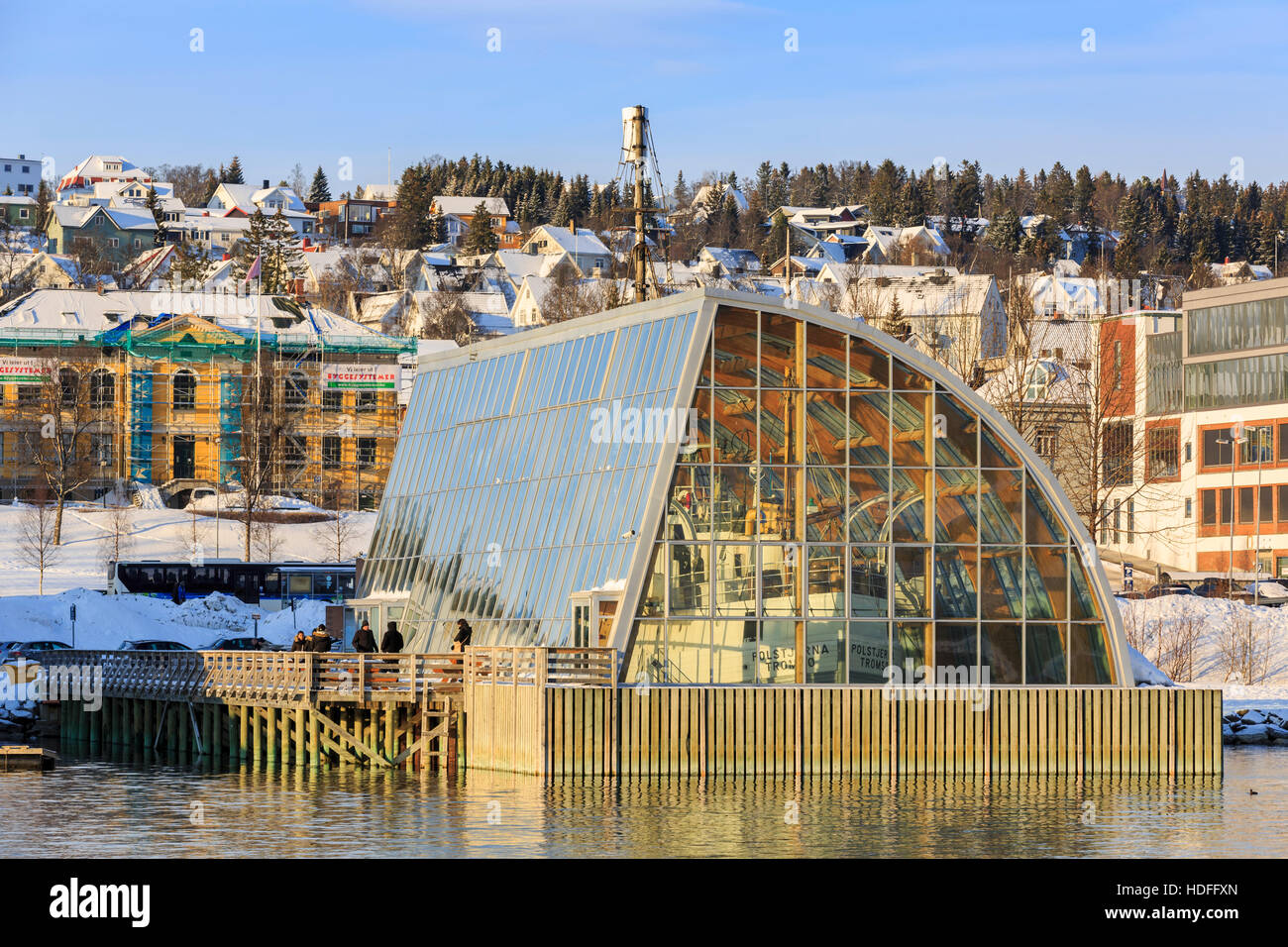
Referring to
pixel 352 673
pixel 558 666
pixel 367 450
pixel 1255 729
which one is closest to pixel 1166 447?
pixel 367 450

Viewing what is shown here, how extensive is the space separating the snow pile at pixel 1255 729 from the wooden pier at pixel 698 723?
52.5 feet

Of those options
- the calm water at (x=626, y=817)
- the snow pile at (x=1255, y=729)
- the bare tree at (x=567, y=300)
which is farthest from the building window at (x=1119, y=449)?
the bare tree at (x=567, y=300)

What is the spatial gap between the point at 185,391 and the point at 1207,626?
69.6 m

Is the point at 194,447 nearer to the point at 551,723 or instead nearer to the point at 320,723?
the point at 320,723

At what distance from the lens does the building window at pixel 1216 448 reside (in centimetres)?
10656

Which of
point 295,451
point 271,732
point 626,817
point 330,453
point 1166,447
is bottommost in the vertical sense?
point 271,732

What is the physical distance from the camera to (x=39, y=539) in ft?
314

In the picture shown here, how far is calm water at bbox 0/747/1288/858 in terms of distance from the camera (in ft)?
92.1

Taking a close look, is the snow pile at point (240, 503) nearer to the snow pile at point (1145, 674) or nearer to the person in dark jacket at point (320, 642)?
the snow pile at point (1145, 674)

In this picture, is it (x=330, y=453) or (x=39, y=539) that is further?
(x=330, y=453)

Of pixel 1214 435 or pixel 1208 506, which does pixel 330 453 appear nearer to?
pixel 1208 506

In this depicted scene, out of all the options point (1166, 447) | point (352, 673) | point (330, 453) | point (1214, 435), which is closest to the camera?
point (352, 673)

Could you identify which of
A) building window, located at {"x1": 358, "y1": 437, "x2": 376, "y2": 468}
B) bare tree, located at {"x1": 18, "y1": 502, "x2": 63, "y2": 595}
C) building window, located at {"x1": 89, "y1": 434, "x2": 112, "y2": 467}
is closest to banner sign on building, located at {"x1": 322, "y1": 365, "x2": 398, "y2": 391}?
building window, located at {"x1": 358, "y1": 437, "x2": 376, "y2": 468}
